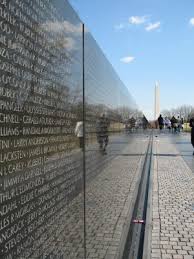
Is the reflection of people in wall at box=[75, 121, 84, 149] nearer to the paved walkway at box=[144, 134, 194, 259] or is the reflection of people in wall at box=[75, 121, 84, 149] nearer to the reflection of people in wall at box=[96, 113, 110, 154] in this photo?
the reflection of people in wall at box=[96, 113, 110, 154]

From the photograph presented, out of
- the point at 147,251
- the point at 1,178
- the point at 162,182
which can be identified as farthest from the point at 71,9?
the point at 162,182

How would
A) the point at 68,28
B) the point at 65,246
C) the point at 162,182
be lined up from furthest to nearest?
1. the point at 162,182
2. the point at 68,28
3. the point at 65,246

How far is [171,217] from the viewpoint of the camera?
6367mm

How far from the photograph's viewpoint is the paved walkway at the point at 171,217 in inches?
188

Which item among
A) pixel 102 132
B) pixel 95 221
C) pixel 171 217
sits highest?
pixel 102 132

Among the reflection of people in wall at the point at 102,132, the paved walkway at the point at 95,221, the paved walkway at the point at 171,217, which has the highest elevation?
the reflection of people in wall at the point at 102,132

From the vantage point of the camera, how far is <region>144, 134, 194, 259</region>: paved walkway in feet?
15.7

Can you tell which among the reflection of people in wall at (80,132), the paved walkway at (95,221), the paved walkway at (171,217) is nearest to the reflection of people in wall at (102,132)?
the paved walkway at (95,221)

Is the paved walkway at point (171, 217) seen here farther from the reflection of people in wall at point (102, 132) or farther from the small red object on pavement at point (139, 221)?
the reflection of people in wall at point (102, 132)

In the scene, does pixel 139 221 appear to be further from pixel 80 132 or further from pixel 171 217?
pixel 80 132

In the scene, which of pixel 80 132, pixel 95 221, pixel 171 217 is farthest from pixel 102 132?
pixel 171 217

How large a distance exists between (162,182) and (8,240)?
27.4ft

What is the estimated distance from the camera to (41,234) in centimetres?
228

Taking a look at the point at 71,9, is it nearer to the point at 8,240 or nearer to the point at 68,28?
the point at 68,28
